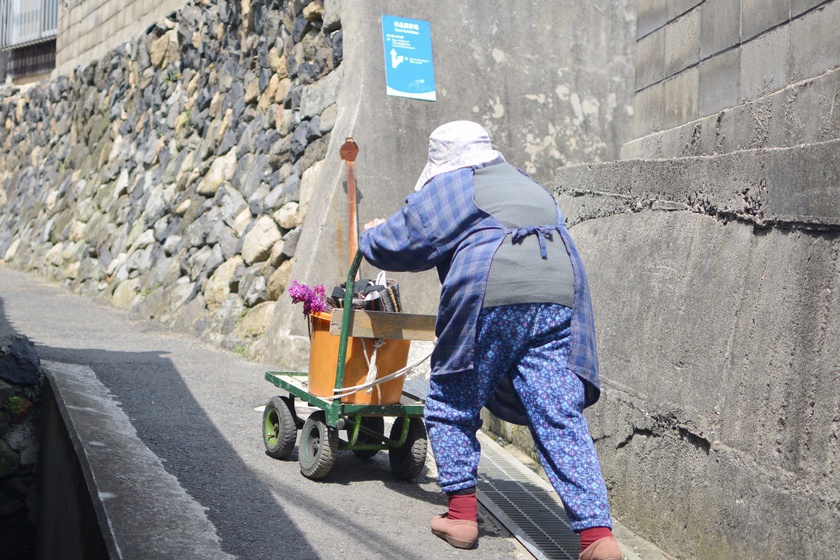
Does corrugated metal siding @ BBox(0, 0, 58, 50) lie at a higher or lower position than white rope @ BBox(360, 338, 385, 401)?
higher

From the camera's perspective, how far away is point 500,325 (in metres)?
3.88

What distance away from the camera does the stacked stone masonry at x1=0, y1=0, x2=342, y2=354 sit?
9430mm

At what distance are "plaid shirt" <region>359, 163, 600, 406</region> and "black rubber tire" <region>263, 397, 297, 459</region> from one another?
1249mm

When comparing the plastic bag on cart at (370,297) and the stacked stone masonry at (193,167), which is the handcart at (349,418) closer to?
the plastic bag on cart at (370,297)

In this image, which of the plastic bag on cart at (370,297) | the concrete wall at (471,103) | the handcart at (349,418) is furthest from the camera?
the concrete wall at (471,103)

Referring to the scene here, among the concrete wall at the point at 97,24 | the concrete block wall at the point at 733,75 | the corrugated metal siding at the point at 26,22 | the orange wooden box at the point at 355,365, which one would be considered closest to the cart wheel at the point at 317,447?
the orange wooden box at the point at 355,365

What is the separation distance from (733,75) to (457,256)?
196 cm

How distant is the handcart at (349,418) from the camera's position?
184 inches

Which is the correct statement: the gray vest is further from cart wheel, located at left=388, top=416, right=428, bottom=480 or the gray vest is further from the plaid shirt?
cart wheel, located at left=388, top=416, right=428, bottom=480

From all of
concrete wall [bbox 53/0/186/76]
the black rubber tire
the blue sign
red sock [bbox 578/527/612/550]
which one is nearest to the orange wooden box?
the black rubber tire

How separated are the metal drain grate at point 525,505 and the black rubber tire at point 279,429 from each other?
1.03m

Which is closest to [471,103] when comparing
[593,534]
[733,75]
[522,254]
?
[733,75]

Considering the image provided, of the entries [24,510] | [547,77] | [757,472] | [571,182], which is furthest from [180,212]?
[757,472]

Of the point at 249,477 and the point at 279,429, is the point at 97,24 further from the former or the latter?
the point at 249,477
